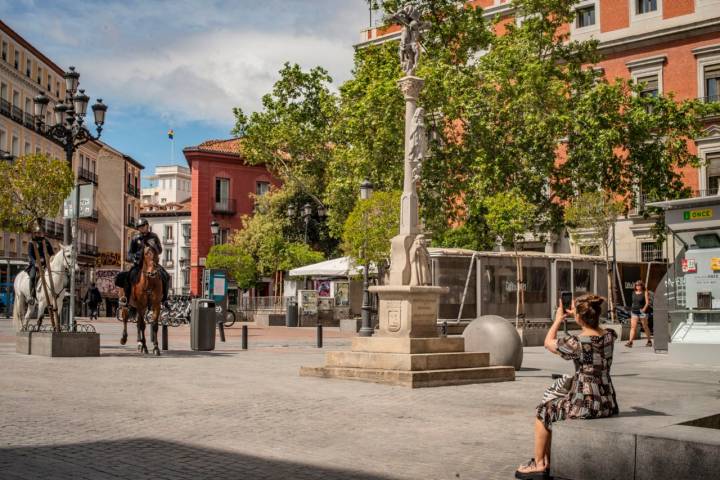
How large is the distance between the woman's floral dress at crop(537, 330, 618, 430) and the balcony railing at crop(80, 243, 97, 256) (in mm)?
69096

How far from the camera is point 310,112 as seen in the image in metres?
45.6

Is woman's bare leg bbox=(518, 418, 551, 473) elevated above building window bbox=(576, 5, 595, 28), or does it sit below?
below

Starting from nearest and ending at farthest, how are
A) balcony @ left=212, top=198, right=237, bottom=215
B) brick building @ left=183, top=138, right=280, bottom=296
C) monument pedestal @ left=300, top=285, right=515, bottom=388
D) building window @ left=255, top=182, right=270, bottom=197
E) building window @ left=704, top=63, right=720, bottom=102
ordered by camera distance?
monument pedestal @ left=300, top=285, right=515, bottom=388 < building window @ left=704, top=63, right=720, bottom=102 < brick building @ left=183, top=138, right=280, bottom=296 < balcony @ left=212, top=198, right=237, bottom=215 < building window @ left=255, top=182, right=270, bottom=197

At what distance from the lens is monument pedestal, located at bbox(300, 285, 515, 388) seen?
11617 mm

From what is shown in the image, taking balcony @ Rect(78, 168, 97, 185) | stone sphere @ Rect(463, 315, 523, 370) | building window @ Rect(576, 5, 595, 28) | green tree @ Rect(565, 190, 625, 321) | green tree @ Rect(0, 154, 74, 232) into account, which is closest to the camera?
stone sphere @ Rect(463, 315, 523, 370)

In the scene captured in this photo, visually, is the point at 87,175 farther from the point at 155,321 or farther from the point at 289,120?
the point at 155,321

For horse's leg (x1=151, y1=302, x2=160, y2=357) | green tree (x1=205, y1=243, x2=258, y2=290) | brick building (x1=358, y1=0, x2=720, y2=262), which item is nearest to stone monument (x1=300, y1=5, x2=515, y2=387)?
horse's leg (x1=151, y1=302, x2=160, y2=357)

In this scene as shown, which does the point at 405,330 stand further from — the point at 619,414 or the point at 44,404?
the point at 619,414

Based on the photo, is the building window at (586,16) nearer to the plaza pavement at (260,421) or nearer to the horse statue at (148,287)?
the plaza pavement at (260,421)

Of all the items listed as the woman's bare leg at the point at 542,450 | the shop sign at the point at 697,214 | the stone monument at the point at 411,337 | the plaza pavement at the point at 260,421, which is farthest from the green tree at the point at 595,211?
the woman's bare leg at the point at 542,450

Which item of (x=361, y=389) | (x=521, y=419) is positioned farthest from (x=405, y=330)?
(x=521, y=419)

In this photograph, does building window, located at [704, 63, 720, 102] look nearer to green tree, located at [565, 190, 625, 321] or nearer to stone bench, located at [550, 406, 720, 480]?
green tree, located at [565, 190, 625, 321]

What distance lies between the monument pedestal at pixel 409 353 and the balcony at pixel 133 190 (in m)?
72.6

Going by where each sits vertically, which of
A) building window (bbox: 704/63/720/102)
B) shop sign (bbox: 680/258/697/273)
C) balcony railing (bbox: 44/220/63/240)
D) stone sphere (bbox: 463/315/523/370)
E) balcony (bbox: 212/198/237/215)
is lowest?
stone sphere (bbox: 463/315/523/370)
